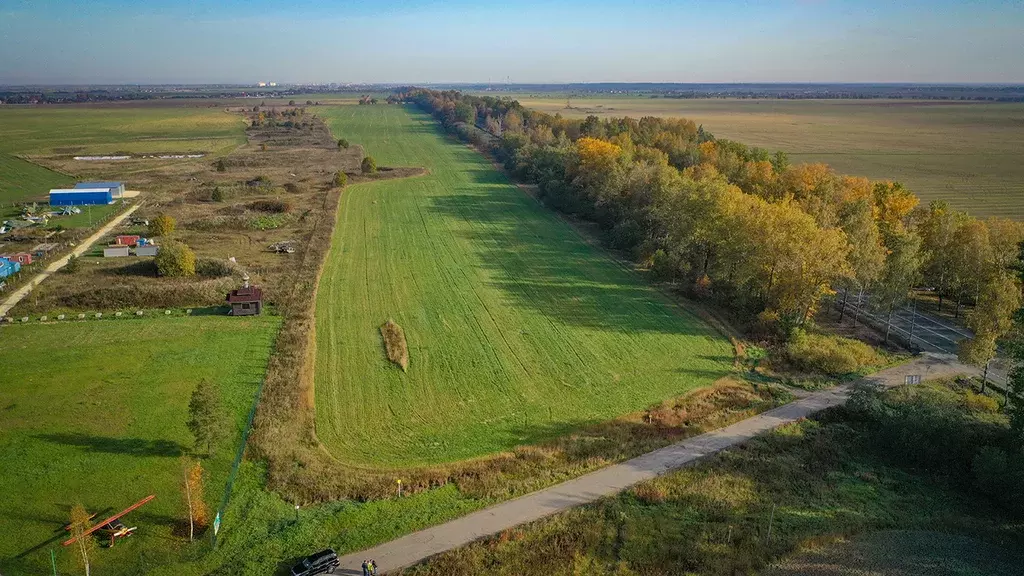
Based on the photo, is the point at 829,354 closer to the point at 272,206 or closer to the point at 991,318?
the point at 991,318

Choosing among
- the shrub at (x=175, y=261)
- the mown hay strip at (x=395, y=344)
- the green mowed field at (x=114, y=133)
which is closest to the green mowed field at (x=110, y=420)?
the mown hay strip at (x=395, y=344)

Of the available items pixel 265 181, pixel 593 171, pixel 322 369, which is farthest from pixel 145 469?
pixel 265 181

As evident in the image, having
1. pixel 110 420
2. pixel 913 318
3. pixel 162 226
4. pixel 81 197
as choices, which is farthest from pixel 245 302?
pixel 81 197

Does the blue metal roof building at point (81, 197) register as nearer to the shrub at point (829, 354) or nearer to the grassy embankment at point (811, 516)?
the grassy embankment at point (811, 516)

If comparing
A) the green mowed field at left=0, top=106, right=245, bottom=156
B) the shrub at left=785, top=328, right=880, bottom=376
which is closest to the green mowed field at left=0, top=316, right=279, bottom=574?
the shrub at left=785, top=328, right=880, bottom=376

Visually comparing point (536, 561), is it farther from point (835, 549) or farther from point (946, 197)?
point (946, 197)

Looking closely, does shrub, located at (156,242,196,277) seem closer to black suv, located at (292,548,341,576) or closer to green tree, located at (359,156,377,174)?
black suv, located at (292,548,341,576)
